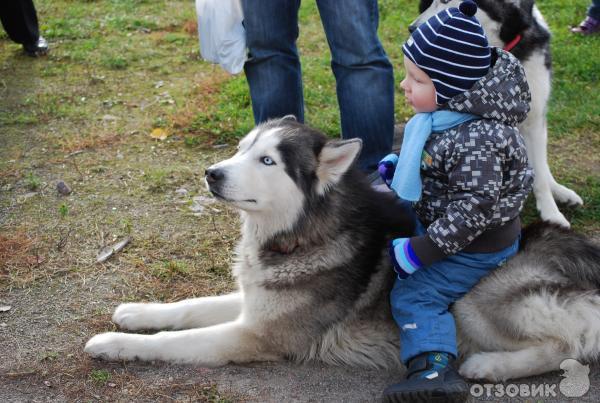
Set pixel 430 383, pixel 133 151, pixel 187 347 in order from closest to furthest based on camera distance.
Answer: pixel 430 383
pixel 187 347
pixel 133 151

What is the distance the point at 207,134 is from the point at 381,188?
2.45 meters

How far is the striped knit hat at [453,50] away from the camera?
115 inches

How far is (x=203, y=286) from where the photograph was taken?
3.90 meters

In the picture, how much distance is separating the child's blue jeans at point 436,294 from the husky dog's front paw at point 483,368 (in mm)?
125

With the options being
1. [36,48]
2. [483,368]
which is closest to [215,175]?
[483,368]

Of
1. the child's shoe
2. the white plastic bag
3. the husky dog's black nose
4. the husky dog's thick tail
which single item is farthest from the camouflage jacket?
the white plastic bag

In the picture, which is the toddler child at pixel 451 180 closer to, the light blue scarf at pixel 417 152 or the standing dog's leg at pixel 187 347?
the light blue scarf at pixel 417 152

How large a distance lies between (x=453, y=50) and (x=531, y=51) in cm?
168

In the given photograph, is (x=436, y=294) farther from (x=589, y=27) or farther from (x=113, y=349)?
(x=589, y=27)

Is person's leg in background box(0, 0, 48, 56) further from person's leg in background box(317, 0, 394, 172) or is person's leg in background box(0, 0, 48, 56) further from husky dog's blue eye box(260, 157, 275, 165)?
husky dog's blue eye box(260, 157, 275, 165)

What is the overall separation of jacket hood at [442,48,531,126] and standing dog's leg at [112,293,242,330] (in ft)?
4.91

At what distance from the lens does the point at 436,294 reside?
123 inches

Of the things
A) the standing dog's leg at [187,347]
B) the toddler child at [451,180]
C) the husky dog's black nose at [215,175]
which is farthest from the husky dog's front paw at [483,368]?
the husky dog's black nose at [215,175]

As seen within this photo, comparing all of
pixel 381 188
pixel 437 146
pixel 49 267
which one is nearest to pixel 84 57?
pixel 49 267
